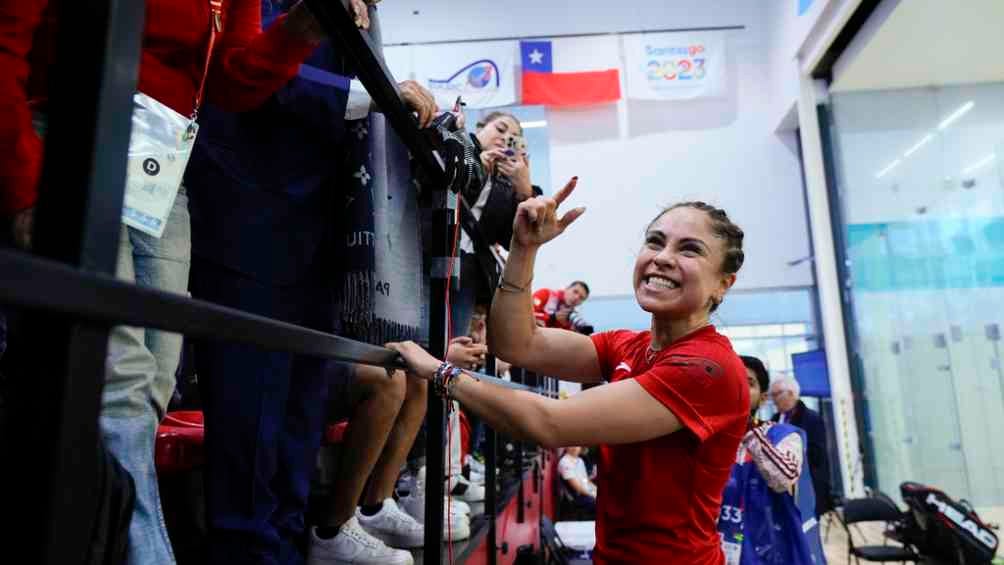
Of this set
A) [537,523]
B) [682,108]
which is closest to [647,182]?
[682,108]

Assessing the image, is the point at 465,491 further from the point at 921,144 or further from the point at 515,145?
the point at 921,144

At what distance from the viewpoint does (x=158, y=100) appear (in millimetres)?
872

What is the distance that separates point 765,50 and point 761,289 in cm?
278

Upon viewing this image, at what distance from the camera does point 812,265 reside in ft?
22.8

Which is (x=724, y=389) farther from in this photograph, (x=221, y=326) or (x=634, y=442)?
(x=221, y=326)

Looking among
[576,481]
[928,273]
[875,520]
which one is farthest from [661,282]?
[928,273]

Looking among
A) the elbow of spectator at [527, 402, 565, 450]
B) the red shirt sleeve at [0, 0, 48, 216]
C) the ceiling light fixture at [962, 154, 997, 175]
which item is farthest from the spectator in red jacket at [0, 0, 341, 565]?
the ceiling light fixture at [962, 154, 997, 175]

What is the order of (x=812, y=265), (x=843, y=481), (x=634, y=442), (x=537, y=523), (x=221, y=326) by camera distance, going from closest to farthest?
(x=221, y=326)
(x=634, y=442)
(x=537, y=523)
(x=843, y=481)
(x=812, y=265)

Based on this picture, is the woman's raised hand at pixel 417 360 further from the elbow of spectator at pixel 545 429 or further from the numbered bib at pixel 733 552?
the numbered bib at pixel 733 552

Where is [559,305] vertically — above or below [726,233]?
above

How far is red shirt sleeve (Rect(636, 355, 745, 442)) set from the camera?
1056 mm

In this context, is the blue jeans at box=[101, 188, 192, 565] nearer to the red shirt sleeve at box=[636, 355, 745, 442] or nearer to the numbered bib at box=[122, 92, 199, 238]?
the numbered bib at box=[122, 92, 199, 238]

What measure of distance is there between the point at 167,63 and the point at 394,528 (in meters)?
1.08

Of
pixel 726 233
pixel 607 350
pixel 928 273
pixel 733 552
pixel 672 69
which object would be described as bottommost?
pixel 733 552
